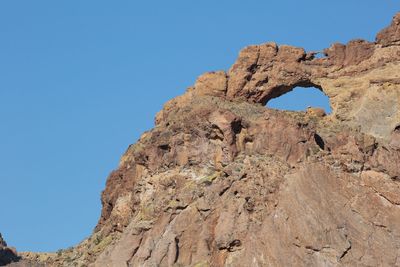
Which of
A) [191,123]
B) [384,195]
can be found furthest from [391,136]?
[191,123]

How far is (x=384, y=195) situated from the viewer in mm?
71562

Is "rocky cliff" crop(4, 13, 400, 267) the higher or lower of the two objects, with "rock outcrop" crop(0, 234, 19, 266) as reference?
lower

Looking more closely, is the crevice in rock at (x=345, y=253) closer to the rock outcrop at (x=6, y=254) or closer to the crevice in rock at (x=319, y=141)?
the crevice in rock at (x=319, y=141)

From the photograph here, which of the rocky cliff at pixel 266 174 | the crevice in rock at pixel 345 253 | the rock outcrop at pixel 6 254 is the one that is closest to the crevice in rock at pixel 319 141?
the rocky cliff at pixel 266 174

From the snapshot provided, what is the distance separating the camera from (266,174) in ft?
232

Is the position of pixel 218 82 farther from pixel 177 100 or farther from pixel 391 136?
pixel 391 136

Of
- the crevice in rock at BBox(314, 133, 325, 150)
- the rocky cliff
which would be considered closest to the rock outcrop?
the rocky cliff

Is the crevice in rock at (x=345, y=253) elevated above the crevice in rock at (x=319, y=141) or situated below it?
below

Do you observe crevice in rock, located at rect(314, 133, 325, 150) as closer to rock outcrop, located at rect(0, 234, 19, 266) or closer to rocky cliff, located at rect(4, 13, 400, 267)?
rocky cliff, located at rect(4, 13, 400, 267)

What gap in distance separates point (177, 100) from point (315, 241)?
20775mm

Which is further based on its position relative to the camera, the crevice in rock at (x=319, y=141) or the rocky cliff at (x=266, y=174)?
the crevice in rock at (x=319, y=141)

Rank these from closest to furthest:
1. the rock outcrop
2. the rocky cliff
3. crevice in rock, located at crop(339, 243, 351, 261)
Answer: crevice in rock, located at crop(339, 243, 351, 261) → the rocky cliff → the rock outcrop

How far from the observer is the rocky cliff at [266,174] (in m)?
67.6

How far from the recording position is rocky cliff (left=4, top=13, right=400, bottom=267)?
222 feet
